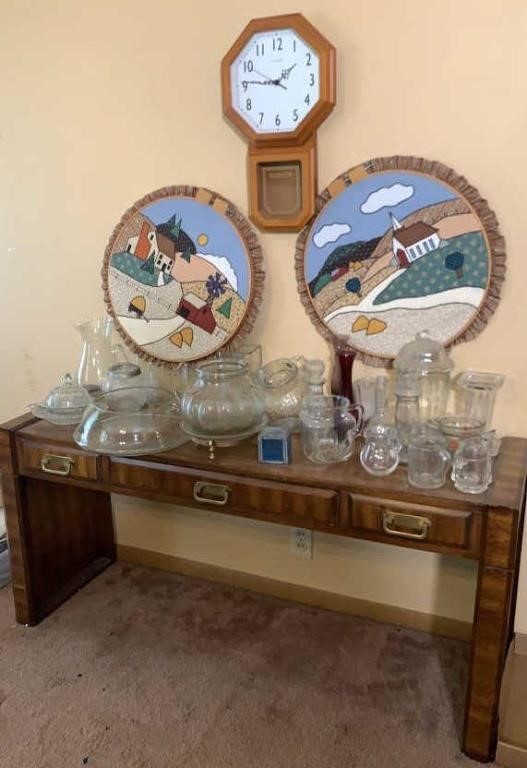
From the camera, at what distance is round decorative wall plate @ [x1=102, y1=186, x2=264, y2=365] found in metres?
2.06

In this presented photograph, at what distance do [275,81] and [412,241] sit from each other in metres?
0.61

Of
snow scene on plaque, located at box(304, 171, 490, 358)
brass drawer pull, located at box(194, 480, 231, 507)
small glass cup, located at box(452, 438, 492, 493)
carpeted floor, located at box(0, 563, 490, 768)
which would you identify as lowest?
carpeted floor, located at box(0, 563, 490, 768)

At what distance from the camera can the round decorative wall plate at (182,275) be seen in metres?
2.06

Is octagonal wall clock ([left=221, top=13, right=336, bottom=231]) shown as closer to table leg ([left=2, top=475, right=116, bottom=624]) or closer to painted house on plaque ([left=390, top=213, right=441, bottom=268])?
painted house on plaque ([left=390, top=213, right=441, bottom=268])

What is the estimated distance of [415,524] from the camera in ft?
5.14

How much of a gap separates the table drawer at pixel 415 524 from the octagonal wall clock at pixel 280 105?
2.87 ft

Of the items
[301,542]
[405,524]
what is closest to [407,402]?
[405,524]

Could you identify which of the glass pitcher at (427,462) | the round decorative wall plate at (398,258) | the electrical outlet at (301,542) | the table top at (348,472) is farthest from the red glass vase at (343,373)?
the electrical outlet at (301,542)

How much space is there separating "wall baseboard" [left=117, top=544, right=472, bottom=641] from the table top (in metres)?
0.70

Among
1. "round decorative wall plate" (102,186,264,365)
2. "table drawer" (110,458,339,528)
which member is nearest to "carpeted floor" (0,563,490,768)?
"table drawer" (110,458,339,528)

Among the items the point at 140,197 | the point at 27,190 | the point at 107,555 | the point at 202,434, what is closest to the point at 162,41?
the point at 140,197

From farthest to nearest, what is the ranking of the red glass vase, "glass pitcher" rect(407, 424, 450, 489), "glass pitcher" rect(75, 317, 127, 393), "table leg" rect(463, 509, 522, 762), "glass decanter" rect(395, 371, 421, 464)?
"glass pitcher" rect(75, 317, 127, 393), the red glass vase, "glass decanter" rect(395, 371, 421, 464), "glass pitcher" rect(407, 424, 450, 489), "table leg" rect(463, 509, 522, 762)

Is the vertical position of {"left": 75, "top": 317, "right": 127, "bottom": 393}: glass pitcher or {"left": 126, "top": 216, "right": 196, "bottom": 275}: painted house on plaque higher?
{"left": 126, "top": 216, "right": 196, "bottom": 275}: painted house on plaque

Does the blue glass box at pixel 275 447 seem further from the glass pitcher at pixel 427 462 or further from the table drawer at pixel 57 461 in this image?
the table drawer at pixel 57 461
